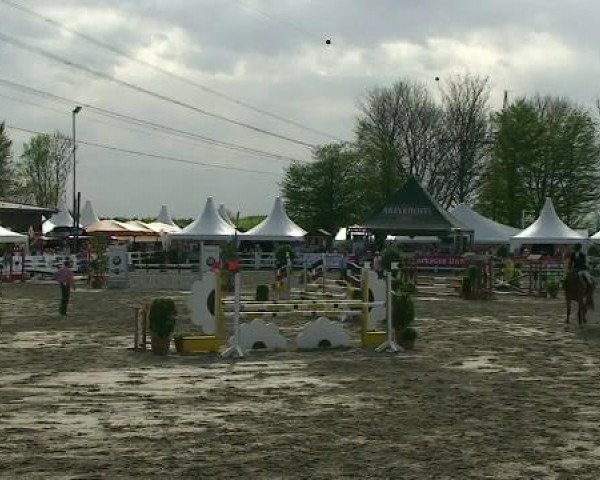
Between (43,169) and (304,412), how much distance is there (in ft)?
262

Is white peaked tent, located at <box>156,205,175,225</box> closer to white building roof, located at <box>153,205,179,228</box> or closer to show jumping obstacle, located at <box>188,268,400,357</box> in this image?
white building roof, located at <box>153,205,179,228</box>

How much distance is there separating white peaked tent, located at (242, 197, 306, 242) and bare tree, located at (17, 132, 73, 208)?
109ft

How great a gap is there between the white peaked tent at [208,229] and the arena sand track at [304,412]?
36.2m

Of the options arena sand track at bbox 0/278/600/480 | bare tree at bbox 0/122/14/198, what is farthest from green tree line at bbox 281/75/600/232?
arena sand track at bbox 0/278/600/480

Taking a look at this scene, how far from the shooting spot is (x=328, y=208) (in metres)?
80.1

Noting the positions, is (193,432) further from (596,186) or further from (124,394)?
(596,186)

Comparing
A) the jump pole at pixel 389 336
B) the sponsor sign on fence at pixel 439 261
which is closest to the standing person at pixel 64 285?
the jump pole at pixel 389 336

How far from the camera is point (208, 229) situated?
56.5 meters

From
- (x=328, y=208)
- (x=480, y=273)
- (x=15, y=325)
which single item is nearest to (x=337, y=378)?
(x=15, y=325)

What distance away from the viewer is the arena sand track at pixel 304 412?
8180 mm

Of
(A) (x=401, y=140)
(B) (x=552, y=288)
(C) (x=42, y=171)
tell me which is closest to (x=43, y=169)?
(C) (x=42, y=171)

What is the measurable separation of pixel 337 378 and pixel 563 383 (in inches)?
116

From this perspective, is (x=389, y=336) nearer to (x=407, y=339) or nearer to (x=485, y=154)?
(x=407, y=339)

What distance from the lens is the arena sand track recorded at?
818 centimetres
